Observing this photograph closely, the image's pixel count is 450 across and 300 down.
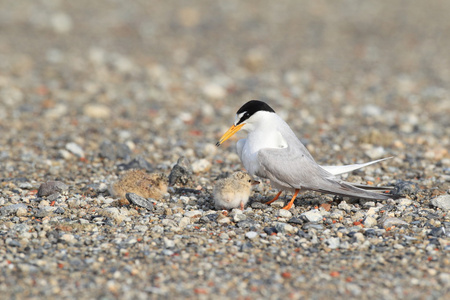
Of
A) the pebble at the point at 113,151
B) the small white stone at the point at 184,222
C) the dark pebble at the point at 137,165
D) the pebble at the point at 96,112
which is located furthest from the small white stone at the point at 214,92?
the small white stone at the point at 184,222

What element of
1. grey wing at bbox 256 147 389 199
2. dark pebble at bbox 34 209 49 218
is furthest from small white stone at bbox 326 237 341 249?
dark pebble at bbox 34 209 49 218

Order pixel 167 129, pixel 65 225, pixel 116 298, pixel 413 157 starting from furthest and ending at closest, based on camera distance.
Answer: pixel 167 129 → pixel 413 157 → pixel 65 225 → pixel 116 298

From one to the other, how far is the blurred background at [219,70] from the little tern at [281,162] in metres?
2.46

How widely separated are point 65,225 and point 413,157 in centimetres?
482

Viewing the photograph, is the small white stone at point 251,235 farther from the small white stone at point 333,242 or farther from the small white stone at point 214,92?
the small white stone at point 214,92

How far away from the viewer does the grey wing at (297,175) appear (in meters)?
5.49

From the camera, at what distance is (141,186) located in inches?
230

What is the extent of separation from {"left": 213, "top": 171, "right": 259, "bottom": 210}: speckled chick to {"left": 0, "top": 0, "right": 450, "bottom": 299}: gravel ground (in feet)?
0.38

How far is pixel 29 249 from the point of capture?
4.61m

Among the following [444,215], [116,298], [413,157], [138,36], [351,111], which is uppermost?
[138,36]

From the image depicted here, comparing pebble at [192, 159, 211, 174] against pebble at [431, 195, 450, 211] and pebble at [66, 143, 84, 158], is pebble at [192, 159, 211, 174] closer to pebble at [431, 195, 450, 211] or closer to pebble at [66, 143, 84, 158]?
pebble at [66, 143, 84, 158]

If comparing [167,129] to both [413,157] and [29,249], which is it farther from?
[29,249]

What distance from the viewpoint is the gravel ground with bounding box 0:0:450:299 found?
4.27 m

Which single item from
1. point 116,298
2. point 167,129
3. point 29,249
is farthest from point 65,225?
point 167,129
